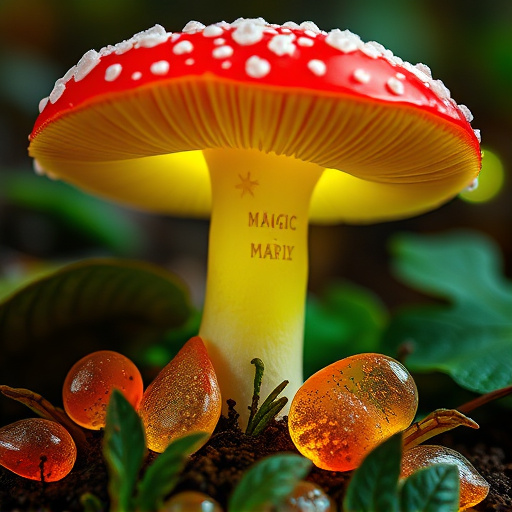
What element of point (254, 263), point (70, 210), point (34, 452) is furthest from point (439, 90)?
point (70, 210)

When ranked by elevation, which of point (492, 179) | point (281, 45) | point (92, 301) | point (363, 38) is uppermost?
point (363, 38)

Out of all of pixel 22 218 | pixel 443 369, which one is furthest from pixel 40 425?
pixel 22 218

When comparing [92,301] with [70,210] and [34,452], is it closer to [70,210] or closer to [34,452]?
[34,452]

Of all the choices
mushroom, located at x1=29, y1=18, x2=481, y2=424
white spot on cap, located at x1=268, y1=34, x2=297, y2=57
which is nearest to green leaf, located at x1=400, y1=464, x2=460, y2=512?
mushroom, located at x1=29, y1=18, x2=481, y2=424

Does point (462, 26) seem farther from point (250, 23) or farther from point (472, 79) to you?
point (250, 23)

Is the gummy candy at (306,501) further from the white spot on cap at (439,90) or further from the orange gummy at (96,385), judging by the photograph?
the white spot on cap at (439,90)

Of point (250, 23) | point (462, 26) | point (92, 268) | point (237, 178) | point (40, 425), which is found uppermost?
point (462, 26)

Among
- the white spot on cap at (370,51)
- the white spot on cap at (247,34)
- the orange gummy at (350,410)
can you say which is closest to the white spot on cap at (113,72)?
the white spot on cap at (247,34)
